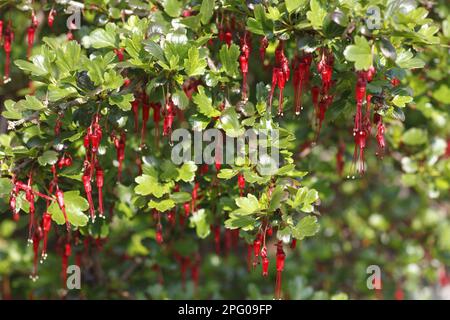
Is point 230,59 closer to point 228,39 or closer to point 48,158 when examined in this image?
point 228,39

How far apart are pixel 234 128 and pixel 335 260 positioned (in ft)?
7.80

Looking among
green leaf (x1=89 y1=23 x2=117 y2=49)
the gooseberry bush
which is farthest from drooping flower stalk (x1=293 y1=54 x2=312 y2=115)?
green leaf (x1=89 y1=23 x2=117 y2=49)

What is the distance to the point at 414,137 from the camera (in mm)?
3008

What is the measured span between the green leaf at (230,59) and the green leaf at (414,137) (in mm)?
1141

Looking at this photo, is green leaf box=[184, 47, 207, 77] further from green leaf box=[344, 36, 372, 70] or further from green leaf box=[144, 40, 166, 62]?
green leaf box=[344, 36, 372, 70]

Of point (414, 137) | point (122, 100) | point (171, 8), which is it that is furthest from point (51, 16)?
point (414, 137)

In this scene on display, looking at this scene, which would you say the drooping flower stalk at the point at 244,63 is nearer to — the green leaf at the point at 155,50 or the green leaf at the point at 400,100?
the green leaf at the point at 155,50

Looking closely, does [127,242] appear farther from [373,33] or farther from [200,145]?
[373,33]

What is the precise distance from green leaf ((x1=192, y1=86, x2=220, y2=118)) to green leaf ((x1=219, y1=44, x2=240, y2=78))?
12cm

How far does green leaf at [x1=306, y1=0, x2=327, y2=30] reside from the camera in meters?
1.96

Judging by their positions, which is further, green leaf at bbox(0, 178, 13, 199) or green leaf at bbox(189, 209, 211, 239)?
green leaf at bbox(189, 209, 211, 239)

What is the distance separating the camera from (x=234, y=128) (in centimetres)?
215
